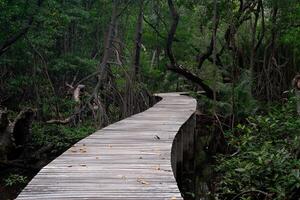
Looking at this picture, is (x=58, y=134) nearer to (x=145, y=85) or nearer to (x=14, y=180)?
(x=14, y=180)

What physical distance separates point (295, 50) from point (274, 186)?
28.8ft

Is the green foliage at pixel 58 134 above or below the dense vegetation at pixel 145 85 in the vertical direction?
below

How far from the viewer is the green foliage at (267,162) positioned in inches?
243

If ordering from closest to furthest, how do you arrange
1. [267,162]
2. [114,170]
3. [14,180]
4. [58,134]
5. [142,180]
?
[142,180] < [114,170] < [267,162] < [14,180] < [58,134]

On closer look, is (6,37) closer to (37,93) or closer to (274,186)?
(37,93)

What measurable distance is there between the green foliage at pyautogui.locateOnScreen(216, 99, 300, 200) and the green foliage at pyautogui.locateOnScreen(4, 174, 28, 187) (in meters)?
3.55

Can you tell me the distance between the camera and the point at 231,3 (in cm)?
1231

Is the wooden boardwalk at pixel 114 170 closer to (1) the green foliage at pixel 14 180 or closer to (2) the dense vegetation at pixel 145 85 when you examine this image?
(2) the dense vegetation at pixel 145 85

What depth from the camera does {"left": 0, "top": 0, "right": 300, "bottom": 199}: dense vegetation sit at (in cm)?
778

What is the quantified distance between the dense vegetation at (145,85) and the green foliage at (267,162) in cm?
2

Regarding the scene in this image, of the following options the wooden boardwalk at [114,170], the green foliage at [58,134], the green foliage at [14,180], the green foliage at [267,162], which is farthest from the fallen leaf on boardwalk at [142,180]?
the green foliage at [58,134]

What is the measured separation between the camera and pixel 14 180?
9391mm

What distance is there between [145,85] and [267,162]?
6544 mm

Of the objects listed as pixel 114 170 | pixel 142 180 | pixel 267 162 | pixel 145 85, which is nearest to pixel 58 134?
pixel 145 85
